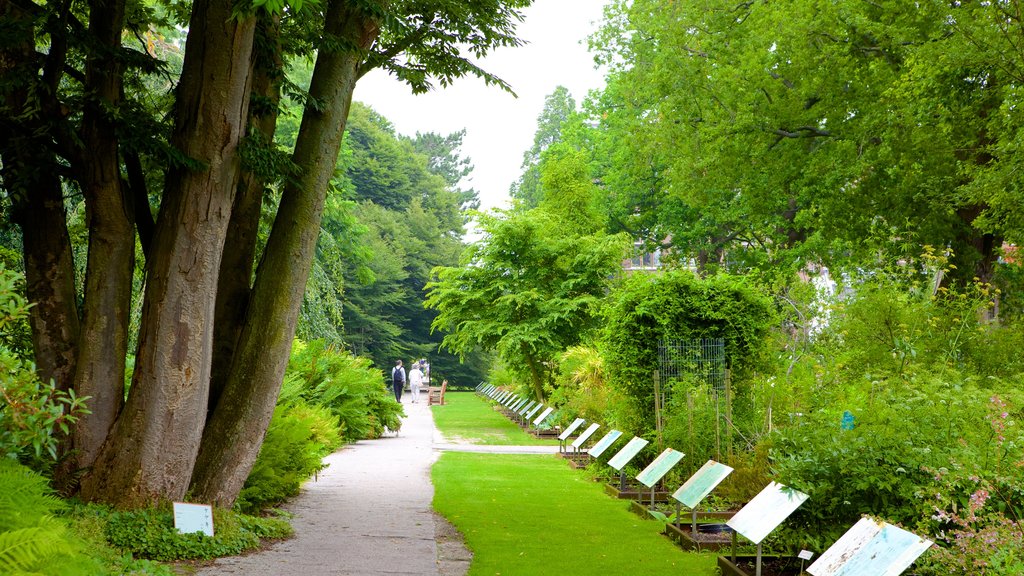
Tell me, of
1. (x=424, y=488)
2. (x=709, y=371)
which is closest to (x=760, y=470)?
(x=709, y=371)

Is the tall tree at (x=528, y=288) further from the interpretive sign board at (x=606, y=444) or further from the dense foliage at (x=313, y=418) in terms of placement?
the interpretive sign board at (x=606, y=444)

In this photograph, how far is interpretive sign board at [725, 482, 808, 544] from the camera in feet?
22.9

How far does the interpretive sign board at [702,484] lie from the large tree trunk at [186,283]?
4686 mm

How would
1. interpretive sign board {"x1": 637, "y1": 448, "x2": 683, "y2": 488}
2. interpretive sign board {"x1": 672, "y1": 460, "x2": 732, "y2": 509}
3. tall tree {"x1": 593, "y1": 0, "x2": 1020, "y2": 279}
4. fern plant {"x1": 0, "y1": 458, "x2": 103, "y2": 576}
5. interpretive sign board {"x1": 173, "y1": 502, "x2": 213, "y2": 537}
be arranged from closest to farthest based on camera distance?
fern plant {"x1": 0, "y1": 458, "x2": 103, "y2": 576}
interpretive sign board {"x1": 173, "y1": 502, "x2": 213, "y2": 537}
interpretive sign board {"x1": 672, "y1": 460, "x2": 732, "y2": 509}
interpretive sign board {"x1": 637, "y1": 448, "x2": 683, "y2": 488}
tall tree {"x1": 593, "y1": 0, "x2": 1020, "y2": 279}

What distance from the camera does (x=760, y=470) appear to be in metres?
10.8

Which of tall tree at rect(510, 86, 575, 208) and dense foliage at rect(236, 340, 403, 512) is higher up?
tall tree at rect(510, 86, 575, 208)

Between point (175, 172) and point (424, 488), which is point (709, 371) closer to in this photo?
point (424, 488)

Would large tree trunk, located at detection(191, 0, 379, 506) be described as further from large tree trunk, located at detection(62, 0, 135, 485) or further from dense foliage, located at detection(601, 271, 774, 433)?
dense foliage, located at detection(601, 271, 774, 433)

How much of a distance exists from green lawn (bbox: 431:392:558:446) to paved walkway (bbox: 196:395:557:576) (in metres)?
6.03

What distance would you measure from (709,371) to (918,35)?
9246 mm

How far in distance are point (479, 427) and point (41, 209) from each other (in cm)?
2184

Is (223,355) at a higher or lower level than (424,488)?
higher

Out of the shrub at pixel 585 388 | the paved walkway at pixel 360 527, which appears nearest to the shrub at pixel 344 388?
the paved walkway at pixel 360 527

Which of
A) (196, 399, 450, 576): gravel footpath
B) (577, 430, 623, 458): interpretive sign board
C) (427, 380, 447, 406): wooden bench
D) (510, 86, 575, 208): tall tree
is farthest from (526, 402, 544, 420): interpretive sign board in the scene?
(510, 86, 575, 208): tall tree
